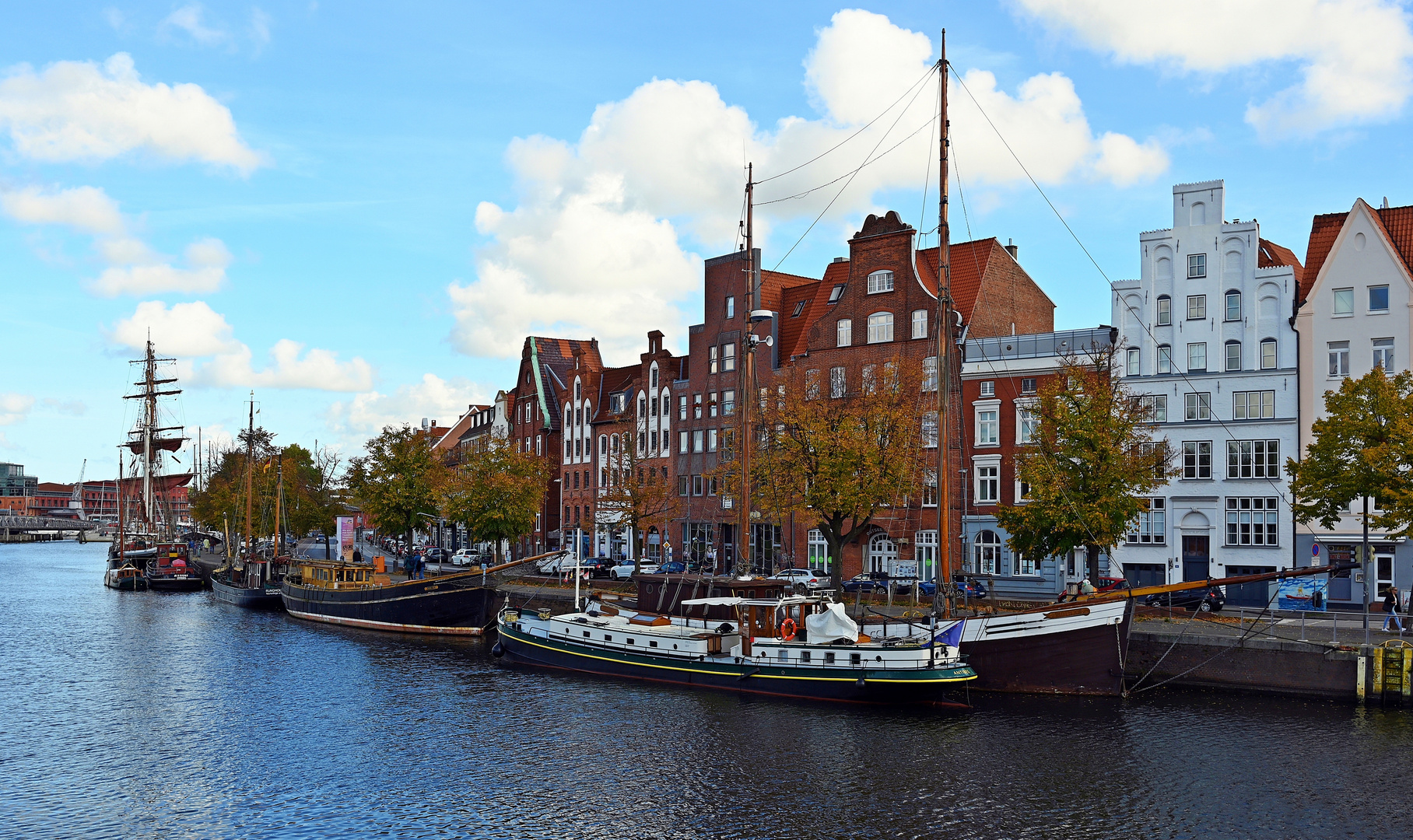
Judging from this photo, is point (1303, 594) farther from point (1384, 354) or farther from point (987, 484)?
point (987, 484)

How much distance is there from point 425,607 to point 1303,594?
4552 cm

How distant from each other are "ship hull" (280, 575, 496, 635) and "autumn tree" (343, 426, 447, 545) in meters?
23.8

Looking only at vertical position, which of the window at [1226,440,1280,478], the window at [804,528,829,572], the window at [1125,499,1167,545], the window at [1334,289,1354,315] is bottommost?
the window at [804,528,829,572]

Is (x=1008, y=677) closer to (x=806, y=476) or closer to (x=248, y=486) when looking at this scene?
(x=806, y=476)

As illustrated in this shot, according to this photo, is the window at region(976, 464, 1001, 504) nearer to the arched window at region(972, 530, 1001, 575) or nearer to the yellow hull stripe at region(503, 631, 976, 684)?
the arched window at region(972, 530, 1001, 575)

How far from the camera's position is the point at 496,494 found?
3260 inches

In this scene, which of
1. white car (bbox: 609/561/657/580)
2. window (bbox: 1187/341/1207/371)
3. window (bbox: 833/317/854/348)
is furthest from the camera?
white car (bbox: 609/561/657/580)

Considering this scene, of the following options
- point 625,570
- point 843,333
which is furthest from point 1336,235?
point 625,570

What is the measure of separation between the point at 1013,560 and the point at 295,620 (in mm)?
45462

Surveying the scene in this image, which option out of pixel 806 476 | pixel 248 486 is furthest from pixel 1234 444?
pixel 248 486

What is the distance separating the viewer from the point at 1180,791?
29703mm

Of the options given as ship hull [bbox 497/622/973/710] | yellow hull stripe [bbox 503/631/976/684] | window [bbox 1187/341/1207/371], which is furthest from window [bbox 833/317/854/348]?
ship hull [bbox 497/622/973/710]

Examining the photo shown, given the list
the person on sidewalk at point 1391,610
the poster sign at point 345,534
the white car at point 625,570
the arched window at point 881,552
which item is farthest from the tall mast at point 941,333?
the poster sign at point 345,534

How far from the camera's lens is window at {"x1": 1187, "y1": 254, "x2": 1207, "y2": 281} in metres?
65.2
